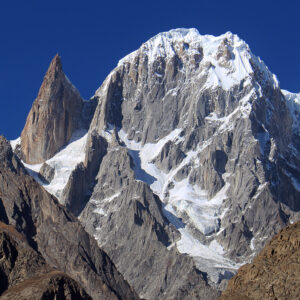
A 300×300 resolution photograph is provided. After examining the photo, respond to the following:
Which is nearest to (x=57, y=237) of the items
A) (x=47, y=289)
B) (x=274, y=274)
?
(x=47, y=289)

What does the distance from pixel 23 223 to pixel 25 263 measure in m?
40.4

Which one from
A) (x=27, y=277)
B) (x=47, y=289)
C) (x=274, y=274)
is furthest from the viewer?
(x=27, y=277)

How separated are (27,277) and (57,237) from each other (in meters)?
53.7

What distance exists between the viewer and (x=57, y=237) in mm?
166500

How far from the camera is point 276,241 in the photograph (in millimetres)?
93375

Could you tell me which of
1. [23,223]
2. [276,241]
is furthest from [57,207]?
[276,241]

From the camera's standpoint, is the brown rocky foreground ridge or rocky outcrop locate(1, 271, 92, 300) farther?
rocky outcrop locate(1, 271, 92, 300)

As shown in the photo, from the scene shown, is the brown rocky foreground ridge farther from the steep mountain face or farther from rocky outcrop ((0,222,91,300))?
the steep mountain face

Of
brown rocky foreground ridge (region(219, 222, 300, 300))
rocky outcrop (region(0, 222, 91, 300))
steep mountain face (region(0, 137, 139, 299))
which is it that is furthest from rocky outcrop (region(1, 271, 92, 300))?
steep mountain face (region(0, 137, 139, 299))

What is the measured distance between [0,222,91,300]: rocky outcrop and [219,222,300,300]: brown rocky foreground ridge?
619 inches

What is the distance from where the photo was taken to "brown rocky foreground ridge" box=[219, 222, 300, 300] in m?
89.9

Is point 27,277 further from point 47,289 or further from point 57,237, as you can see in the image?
point 57,237

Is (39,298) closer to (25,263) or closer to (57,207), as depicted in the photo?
(25,263)

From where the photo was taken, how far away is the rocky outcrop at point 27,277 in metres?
102
